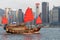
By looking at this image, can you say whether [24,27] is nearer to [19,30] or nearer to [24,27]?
[24,27]

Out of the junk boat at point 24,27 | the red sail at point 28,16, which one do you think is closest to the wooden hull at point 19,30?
the junk boat at point 24,27

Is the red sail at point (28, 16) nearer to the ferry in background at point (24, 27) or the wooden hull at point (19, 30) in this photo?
the ferry in background at point (24, 27)

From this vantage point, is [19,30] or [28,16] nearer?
[28,16]

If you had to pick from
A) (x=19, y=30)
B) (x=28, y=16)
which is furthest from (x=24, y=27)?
(x=28, y=16)

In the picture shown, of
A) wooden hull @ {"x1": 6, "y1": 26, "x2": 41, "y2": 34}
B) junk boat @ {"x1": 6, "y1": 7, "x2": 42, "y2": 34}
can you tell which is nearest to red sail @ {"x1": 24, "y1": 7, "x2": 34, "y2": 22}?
junk boat @ {"x1": 6, "y1": 7, "x2": 42, "y2": 34}

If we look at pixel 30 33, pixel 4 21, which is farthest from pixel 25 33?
pixel 4 21

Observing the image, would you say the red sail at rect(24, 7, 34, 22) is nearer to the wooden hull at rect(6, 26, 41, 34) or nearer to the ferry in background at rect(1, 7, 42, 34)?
the ferry in background at rect(1, 7, 42, 34)

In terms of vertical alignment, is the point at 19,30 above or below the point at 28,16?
below

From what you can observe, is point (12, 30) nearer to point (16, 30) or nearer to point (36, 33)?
point (16, 30)

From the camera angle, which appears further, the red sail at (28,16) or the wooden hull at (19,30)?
the wooden hull at (19,30)

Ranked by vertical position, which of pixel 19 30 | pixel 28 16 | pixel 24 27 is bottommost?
pixel 19 30

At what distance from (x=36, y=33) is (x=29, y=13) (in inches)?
446

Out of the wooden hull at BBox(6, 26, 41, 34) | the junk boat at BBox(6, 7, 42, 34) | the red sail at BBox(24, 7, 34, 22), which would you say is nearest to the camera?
the red sail at BBox(24, 7, 34, 22)

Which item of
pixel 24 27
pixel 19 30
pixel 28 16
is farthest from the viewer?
pixel 24 27
